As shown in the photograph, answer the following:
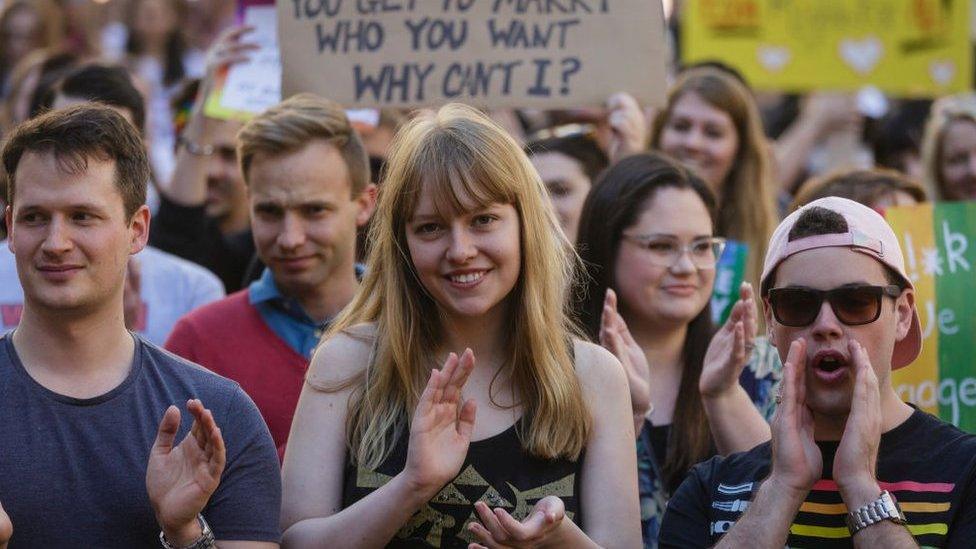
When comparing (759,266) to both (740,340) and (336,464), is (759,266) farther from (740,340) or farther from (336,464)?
(336,464)

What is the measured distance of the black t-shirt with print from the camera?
10.8 feet

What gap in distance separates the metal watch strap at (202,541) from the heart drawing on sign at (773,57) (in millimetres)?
5598

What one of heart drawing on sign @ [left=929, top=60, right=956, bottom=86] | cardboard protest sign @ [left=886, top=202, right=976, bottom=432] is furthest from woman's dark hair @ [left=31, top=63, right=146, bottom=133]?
heart drawing on sign @ [left=929, top=60, right=956, bottom=86]

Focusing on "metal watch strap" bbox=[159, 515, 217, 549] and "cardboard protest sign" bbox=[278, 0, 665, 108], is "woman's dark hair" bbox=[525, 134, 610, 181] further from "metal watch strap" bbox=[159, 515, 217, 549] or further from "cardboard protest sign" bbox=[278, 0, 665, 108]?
"metal watch strap" bbox=[159, 515, 217, 549]

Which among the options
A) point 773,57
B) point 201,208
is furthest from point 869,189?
point 773,57

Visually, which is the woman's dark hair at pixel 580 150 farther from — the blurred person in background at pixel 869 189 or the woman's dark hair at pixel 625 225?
the woman's dark hair at pixel 625 225

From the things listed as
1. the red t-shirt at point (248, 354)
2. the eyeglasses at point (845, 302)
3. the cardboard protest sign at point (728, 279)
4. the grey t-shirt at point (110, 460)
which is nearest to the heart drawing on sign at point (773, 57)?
the cardboard protest sign at point (728, 279)

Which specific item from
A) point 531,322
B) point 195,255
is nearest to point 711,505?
point 531,322

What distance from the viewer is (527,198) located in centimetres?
390

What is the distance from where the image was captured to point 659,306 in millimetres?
4832

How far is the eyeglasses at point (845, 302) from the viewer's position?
11.3 feet

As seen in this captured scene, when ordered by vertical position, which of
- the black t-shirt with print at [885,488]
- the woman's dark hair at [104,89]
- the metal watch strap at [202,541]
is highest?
the woman's dark hair at [104,89]

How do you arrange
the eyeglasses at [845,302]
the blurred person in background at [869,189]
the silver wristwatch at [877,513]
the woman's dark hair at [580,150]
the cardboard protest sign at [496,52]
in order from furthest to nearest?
the woman's dark hair at [580,150] < the cardboard protest sign at [496,52] < the blurred person in background at [869,189] < the eyeglasses at [845,302] < the silver wristwatch at [877,513]

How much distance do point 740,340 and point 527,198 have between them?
0.80 m
